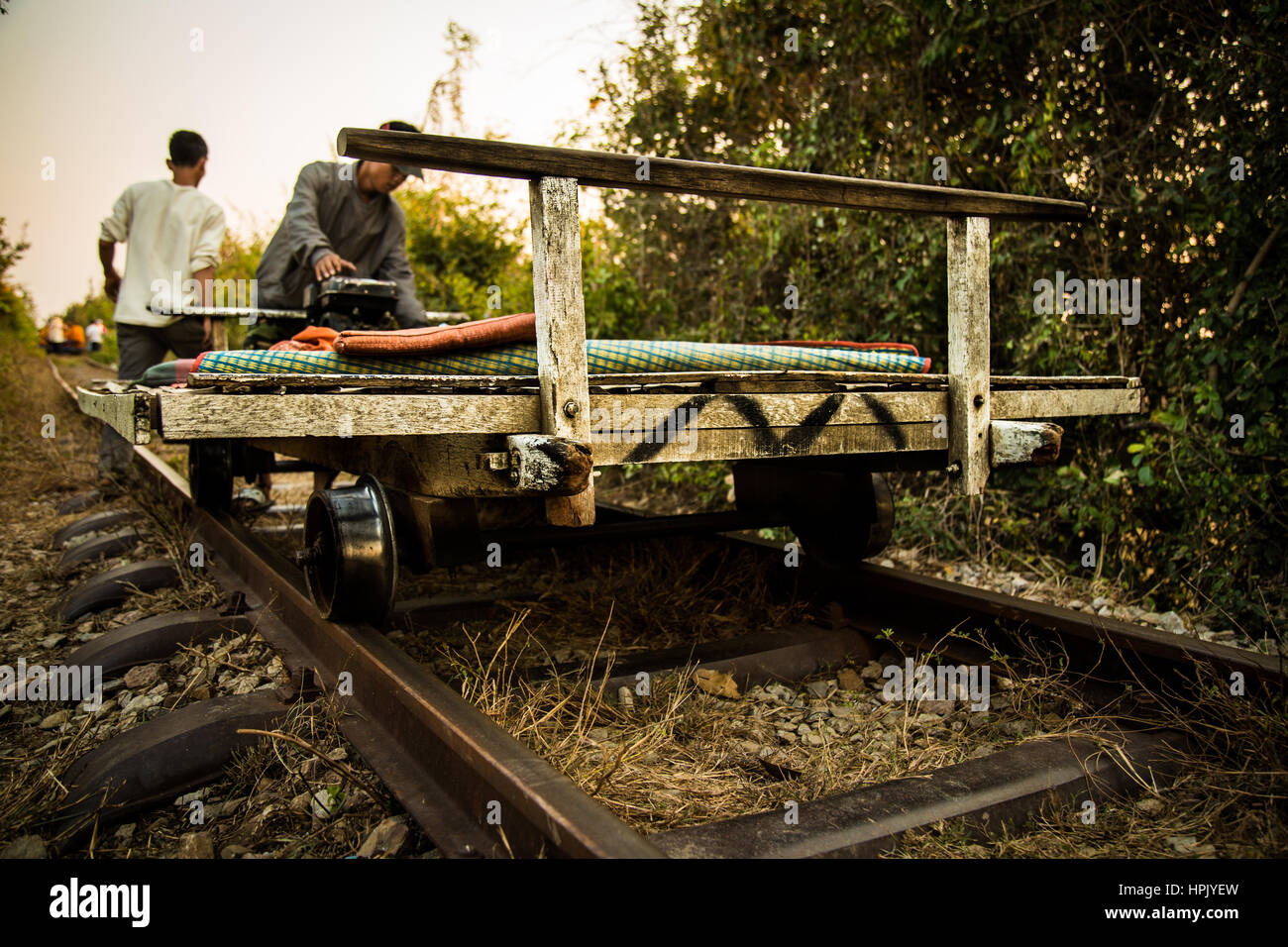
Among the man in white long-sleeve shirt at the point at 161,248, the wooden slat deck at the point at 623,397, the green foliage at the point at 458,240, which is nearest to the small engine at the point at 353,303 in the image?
the wooden slat deck at the point at 623,397

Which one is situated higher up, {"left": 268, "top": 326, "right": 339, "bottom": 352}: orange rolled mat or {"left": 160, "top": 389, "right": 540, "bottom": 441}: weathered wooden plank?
{"left": 268, "top": 326, "right": 339, "bottom": 352}: orange rolled mat

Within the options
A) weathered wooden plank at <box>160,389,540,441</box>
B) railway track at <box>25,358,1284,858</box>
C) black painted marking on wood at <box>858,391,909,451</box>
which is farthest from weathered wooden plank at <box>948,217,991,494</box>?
weathered wooden plank at <box>160,389,540,441</box>

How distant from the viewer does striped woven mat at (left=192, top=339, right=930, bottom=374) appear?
2328 mm

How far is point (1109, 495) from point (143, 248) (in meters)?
6.23

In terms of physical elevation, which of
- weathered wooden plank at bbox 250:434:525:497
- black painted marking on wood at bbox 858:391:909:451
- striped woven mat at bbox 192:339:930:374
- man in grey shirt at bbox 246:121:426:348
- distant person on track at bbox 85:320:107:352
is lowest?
weathered wooden plank at bbox 250:434:525:497

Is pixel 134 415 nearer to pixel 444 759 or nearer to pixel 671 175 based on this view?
pixel 444 759

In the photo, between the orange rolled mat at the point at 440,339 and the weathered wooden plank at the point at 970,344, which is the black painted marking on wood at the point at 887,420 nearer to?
the weathered wooden plank at the point at 970,344

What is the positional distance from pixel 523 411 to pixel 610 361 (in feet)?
1.46

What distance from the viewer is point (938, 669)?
9.25ft

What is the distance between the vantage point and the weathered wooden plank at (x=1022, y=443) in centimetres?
265

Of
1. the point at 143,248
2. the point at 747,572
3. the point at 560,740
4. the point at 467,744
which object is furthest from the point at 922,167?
the point at 143,248

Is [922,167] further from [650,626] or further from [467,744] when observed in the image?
[467,744]

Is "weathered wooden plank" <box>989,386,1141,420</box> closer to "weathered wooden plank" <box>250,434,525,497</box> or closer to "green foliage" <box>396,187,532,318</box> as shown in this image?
"weathered wooden plank" <box>250,434,525,497</box>

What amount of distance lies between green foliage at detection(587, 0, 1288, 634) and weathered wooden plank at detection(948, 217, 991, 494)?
1506 mm
